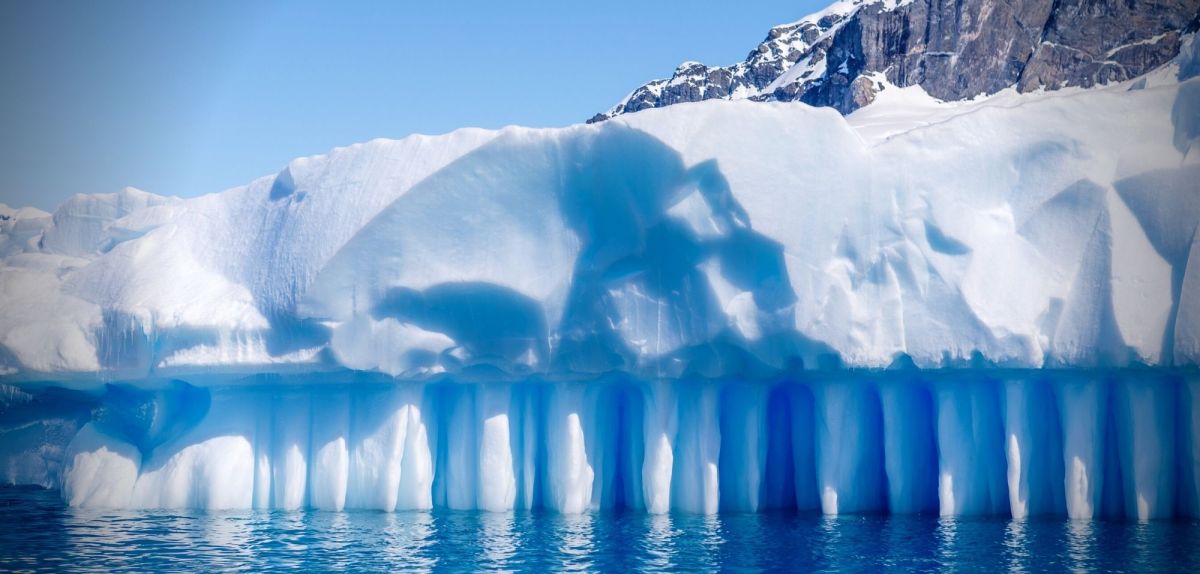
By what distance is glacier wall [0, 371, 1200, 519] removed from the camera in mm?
11570

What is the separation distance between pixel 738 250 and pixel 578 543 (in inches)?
153

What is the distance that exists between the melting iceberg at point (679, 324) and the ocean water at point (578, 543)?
2.29 ft

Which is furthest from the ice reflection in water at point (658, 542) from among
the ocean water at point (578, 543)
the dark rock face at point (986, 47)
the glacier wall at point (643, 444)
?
the dark rock face at point (986, 47)

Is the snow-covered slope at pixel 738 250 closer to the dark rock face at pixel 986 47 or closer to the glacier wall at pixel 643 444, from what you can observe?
the glacier wall at pixel 643 444

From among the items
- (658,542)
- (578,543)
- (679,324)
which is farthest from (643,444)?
(578,543)

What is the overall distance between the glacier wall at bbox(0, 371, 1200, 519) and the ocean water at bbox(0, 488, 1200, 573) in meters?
0.45

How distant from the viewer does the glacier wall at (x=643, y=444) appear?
11.6m

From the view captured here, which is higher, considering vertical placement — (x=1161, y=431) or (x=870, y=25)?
(x=870, y=25)

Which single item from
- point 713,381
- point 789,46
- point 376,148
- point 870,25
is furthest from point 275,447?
point 789,46

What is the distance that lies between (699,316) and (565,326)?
64.9 inches

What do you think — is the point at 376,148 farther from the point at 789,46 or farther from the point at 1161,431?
the point at 789,46

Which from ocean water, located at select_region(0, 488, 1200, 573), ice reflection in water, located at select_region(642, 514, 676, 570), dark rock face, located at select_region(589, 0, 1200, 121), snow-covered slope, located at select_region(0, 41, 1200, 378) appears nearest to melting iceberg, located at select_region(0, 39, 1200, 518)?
snow-covered slope, located at select_region(0, 41, 1200, 378)

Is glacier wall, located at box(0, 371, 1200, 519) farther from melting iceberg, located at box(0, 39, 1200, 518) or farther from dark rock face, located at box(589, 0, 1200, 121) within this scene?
dark rock face, located at box(589, 0, 1200, 121)

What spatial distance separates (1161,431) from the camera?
11.2 m
